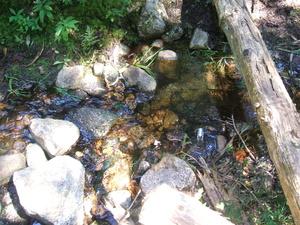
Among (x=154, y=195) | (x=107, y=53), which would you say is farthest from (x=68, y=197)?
(x=107, y=53)

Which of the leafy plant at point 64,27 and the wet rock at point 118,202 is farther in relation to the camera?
the leafy plant at point 64,27

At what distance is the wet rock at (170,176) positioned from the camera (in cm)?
297

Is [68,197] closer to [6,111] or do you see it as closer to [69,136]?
[69,136]

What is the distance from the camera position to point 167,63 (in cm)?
496

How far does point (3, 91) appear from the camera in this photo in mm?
4250

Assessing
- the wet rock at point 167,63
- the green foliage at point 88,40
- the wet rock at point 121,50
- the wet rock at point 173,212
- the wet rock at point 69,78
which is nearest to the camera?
the wet rock at point 173,212

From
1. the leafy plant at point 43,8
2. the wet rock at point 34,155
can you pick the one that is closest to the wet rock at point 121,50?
the leafy plant at point 43,8

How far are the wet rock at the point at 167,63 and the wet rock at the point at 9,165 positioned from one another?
2753mm

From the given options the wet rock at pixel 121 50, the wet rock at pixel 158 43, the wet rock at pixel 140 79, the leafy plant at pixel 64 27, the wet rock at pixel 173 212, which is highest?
the leafy plant at pixel 64 27

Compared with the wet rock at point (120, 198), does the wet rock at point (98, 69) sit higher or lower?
higher

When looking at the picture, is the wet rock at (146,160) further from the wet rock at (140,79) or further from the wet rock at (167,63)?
the wet rock at (167,63)

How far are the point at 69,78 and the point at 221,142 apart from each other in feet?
8.72

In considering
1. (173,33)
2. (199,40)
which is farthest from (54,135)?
(199,40)

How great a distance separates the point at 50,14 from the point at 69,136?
2132mm
